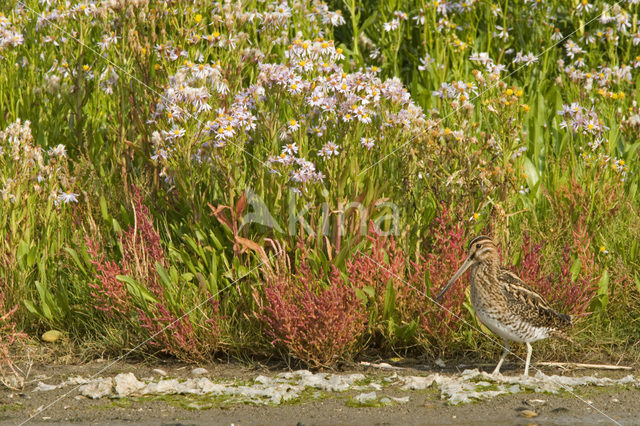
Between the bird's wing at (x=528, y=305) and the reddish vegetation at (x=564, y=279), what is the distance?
345mm

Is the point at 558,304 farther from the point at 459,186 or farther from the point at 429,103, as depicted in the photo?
the point at 429,103

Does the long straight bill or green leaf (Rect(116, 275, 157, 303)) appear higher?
the long straight bill

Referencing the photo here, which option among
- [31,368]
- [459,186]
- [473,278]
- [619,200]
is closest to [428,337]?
[473,278]

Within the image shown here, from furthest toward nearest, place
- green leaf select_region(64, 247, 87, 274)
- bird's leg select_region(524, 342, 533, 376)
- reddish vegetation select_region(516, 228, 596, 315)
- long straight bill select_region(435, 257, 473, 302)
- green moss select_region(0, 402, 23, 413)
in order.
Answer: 1. green leaf select_region(64, 247, 87, 274)
2. reddish vegetation select_region(516, 228, 596, 315)
3. long straight bill select_region(435, 257, 473, 302)
4. bird's leg select_region(524, 342, 533, 376)
5. green moss select_region(0, 402, 23, 413)

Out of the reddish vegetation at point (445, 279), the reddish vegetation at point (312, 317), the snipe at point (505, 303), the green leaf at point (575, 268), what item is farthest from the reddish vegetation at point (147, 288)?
the green leaf at point (575, 268)

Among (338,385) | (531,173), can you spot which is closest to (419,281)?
(338,385)

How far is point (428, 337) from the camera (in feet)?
19.3

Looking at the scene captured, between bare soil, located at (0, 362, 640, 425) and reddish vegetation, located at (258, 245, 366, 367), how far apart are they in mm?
459

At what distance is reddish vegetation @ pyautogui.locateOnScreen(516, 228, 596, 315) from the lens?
229 inches

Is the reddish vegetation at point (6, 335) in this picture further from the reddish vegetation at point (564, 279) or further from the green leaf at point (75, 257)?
the reddish vegetation at point (564, 279)

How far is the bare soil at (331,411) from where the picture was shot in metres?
4.75

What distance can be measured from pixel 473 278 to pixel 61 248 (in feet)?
10.6

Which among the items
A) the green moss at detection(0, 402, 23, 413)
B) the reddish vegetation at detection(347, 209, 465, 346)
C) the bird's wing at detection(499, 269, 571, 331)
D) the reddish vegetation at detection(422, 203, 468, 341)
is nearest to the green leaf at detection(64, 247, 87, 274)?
the green moss at detection(0, 402, 23, 413)

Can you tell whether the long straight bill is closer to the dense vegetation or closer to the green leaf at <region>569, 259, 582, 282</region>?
the dense vegetation
